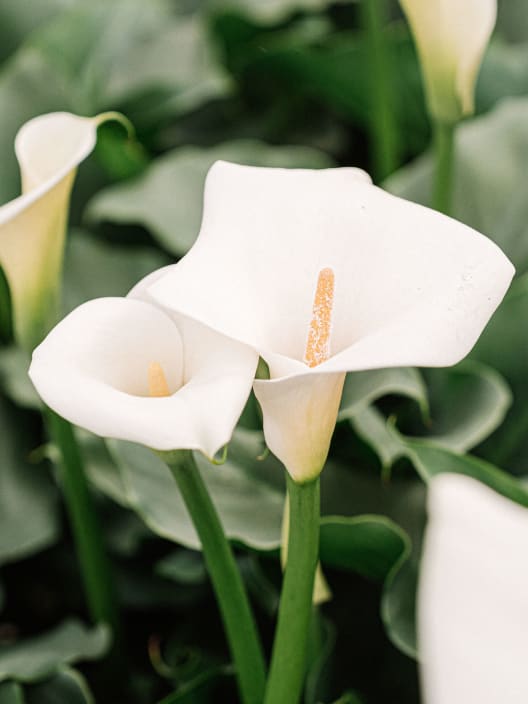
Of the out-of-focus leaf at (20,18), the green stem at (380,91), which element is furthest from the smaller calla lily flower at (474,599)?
the out-of-focus leaf at (20,18)

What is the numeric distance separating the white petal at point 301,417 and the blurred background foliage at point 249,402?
151mm

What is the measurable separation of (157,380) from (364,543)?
0.22m

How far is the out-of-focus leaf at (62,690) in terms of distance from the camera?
0.56 meters

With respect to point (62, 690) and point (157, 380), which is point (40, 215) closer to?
point (157, 380)

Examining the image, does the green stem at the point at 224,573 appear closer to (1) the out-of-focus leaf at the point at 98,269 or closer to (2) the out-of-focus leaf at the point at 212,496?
(2) the out-of-focus leaf at the point at 212,496

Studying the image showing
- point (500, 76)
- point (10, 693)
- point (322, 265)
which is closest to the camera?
point (322, 265)

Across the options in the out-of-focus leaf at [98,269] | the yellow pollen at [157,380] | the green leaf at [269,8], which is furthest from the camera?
the green leaf at [269,8]

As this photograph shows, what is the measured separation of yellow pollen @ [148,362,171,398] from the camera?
0.37 meters

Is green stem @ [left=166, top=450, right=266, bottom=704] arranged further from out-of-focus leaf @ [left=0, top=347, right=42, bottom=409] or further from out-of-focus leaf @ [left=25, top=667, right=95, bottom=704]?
out-of-focus leaf @ [left=0, top=347, right=42, bottom=409]

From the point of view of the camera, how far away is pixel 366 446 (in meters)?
0.61

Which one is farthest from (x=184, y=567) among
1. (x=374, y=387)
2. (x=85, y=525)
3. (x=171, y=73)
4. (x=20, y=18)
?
(x=20, y=18)

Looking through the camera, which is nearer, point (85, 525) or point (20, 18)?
point (85, 525)

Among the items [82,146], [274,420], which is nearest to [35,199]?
[82,146]

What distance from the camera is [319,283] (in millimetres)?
377
